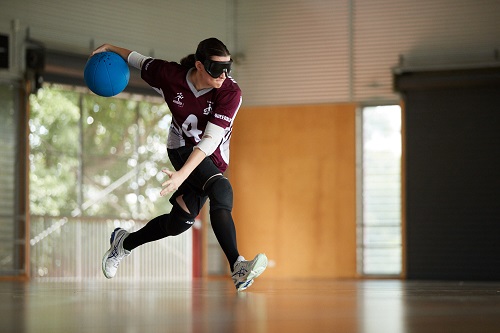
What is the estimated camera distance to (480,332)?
6.24 ft

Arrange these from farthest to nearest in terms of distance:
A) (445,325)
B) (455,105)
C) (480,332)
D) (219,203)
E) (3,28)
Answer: (455,105), (3,28), (219,203), (445,325), (480,332)

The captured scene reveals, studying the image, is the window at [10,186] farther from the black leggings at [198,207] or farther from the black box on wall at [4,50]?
the black leggings at [198,207]

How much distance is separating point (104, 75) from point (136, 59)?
0.21 metres

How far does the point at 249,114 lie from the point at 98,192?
7.62 ft

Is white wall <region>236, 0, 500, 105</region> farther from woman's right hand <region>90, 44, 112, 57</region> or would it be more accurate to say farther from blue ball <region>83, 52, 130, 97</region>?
blue ball <region>83, 52, 130, 97</region>

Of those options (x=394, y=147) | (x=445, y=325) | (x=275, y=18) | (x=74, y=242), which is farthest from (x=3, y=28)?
(x=445, y=325)

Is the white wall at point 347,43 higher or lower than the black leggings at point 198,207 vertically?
higher

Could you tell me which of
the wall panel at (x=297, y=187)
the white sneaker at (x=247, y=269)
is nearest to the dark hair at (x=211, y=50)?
the white sneaker at (x=247, y=269)

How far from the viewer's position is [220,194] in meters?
4.68

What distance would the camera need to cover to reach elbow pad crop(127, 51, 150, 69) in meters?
5.04

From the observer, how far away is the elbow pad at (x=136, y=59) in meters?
5.04

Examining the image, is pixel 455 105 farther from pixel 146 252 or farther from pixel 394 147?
pixel 146 252

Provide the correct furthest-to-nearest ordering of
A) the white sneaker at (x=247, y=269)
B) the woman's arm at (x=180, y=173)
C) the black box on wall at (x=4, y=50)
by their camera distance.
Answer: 1. the black box on wall at (x=4, y=50)
2. the white sneaker at (x=247, y=269)
3. the woman's arm at (x=180, y=173)

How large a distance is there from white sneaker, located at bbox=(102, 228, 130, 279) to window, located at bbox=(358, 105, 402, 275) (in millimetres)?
6959
